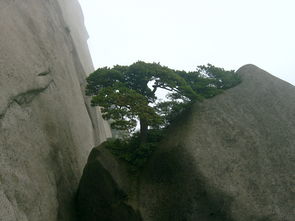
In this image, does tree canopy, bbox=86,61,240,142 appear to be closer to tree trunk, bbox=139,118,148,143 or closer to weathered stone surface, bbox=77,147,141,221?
tree trunk, bbox=139,118,148,143

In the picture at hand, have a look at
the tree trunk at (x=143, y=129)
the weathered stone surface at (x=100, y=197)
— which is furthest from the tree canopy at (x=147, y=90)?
the weathered stone surface at (x=100, y=197)

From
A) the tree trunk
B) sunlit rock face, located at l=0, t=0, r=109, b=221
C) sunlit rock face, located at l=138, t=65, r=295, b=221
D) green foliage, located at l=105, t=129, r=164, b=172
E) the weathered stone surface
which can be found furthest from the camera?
the tree trunk

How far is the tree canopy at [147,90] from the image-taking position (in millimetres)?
11391

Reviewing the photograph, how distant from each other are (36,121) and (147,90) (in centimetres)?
415

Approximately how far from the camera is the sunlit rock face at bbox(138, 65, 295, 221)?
978cm

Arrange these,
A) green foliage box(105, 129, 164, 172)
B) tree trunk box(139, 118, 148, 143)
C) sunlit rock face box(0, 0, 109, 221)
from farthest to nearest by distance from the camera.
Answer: tree trunk box(139, 118, 148, 143) → green foliage box(105, 129, 164, 172) → sunlit rock face box(0, 0, 109, 221)

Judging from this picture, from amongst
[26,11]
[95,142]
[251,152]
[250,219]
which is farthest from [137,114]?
[95,142]

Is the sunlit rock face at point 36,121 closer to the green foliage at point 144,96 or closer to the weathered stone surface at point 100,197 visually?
the weathered stone surface at point 100,197

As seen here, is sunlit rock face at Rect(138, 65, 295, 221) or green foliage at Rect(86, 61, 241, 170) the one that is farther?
green foliage at Rect(86, 61, 241, 170)

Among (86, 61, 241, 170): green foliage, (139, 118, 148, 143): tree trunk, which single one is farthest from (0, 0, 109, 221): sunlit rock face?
(139, 118, 148, 143): tree trunk

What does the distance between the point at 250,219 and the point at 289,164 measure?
2.45 metres

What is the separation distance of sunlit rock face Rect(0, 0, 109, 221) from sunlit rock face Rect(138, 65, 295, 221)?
3.06m

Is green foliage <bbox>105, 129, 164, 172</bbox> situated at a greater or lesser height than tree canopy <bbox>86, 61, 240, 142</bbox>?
lesser

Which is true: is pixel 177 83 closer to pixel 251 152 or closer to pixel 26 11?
pixel 251 152
